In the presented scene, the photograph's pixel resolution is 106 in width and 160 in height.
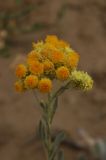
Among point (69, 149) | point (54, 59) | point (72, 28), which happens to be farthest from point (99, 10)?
point (54, 59)

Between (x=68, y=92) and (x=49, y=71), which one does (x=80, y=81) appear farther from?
(x=68, y=92)

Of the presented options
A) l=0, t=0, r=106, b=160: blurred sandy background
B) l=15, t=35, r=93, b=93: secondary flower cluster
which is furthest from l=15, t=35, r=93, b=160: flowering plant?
l=0, t=0, r=106, b=160: blurred sandy background

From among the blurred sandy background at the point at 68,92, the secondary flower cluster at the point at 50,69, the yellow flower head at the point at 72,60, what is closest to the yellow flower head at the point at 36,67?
the secondary flower cluster at the point at 50,69

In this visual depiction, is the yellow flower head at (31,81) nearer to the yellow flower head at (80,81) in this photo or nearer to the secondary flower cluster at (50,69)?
the secondary flower cluster at (50,69)

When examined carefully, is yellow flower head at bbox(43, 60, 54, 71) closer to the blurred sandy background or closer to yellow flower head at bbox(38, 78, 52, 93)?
yellow flower head at bbox(38, 78, 52, 93)

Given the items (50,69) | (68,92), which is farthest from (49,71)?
(68,92)

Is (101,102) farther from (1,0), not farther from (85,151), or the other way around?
(1,0)
